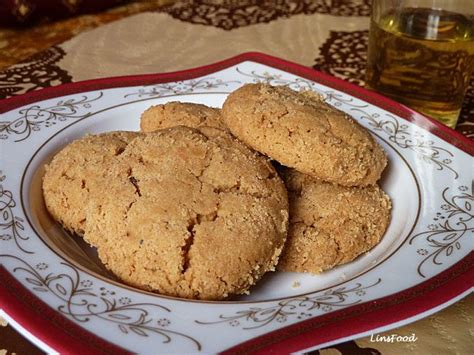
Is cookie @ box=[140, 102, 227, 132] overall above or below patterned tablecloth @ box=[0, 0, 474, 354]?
above

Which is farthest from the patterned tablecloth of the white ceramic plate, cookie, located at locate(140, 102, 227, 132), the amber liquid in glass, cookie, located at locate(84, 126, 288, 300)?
cookie, located at locate(84, 126, 288, 300)

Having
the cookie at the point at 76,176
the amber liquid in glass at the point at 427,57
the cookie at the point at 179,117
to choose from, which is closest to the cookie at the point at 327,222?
the cookie at the point at 179,117

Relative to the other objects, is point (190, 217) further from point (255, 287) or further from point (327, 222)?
point (327, 222)

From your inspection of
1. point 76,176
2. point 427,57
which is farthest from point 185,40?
point 76,176

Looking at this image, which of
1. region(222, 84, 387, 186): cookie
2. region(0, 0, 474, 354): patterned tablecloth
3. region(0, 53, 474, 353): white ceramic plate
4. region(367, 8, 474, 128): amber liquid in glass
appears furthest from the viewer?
region(0, 0, 474, 354): patterned tablecloth

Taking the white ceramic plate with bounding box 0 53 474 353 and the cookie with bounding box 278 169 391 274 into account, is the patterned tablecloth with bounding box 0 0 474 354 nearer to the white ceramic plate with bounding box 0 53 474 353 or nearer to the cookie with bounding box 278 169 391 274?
the white ceramic plate with bounding box 0 53 474 353

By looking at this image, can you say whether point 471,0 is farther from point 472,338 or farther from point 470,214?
point 472,338

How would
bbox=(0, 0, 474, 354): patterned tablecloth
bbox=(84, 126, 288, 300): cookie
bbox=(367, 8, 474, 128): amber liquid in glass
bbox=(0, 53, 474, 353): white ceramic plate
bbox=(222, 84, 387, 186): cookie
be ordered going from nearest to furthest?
bbox=(0, 53, 474, 353): white ceramic plate < bbox=(84, 126, 288, 300): cookie < bbox=(222, 84, 387, 186): cookie < bbox=(367, 8, 474, 128): amber liquid in glass < bbox=(0, 0, 474, 354): patterned tablecloth
